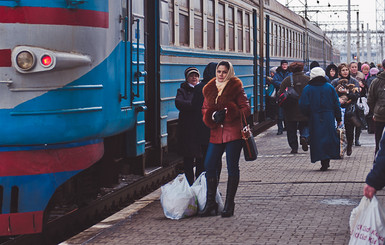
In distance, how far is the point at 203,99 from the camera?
29.0ft

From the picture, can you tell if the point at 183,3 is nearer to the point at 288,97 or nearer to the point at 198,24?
the point at 198,24

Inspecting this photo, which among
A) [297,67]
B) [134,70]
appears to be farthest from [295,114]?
[134,70]

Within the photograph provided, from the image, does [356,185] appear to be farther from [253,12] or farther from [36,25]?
[253,12]

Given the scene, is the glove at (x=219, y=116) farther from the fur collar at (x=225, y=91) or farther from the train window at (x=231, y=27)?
the train window at (x=231, y=27)

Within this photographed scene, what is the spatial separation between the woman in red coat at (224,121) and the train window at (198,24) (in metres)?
4.86

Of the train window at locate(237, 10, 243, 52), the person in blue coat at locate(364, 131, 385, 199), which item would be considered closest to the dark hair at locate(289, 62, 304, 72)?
the train window at locate(237, 10, 243, 52)

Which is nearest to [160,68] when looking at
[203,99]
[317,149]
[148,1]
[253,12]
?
[148,1]

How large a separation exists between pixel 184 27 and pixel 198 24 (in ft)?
3.16

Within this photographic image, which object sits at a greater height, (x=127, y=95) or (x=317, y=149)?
(x=127, y=95)

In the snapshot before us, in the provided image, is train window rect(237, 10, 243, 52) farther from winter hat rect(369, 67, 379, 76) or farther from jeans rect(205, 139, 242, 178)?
jeans rect(205, 139, 242, 178)

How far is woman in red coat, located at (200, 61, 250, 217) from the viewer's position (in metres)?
8.04

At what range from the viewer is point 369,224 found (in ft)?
16.9

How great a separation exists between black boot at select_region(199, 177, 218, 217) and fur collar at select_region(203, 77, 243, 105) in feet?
2.38

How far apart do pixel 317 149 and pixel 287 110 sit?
264 centimetres
